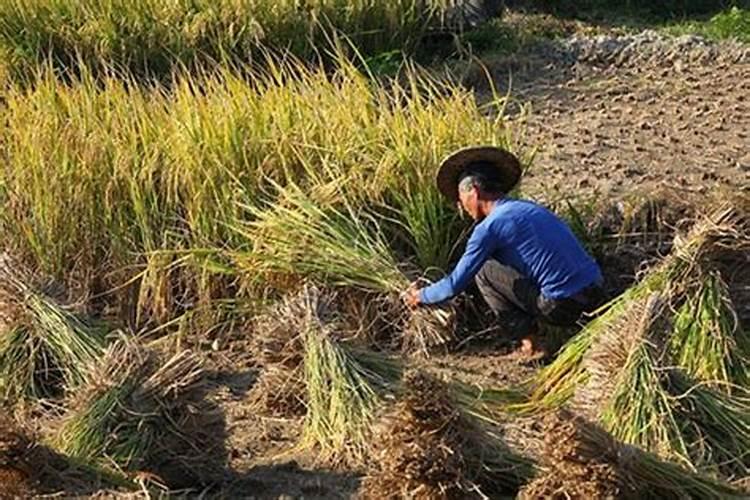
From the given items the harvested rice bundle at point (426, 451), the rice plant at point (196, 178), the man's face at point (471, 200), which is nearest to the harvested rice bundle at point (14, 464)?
the harvested rice bundle at point (426, 451)

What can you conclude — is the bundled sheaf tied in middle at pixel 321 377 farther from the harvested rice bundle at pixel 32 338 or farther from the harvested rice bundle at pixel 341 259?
the harvested rice bundle at pixel 32 338

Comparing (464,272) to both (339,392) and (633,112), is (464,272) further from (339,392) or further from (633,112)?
(633,112)

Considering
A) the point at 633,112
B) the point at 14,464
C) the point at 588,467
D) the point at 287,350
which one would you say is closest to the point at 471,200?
the point at 287,350

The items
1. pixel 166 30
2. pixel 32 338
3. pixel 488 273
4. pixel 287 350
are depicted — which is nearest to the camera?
pixel 287 350

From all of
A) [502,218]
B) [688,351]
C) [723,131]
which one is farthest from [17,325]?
[723,131]

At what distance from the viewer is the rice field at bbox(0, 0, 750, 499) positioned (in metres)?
4.17

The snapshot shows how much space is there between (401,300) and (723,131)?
2.40 metres

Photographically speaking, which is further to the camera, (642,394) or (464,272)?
→ (464,272)

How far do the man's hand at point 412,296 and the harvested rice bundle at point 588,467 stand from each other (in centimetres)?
157

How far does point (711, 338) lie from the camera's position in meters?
5.10

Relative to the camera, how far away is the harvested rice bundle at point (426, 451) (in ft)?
12.9

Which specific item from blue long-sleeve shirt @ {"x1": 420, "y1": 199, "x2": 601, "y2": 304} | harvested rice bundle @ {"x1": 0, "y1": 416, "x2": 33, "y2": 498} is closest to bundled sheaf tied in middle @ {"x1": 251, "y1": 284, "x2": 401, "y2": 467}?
blue long-sleeve shirt @ {"x1": 420, "y1": 199, "x2": 601, "y2": 304}

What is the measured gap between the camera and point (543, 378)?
17.4 ft

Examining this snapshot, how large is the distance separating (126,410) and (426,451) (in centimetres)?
102
